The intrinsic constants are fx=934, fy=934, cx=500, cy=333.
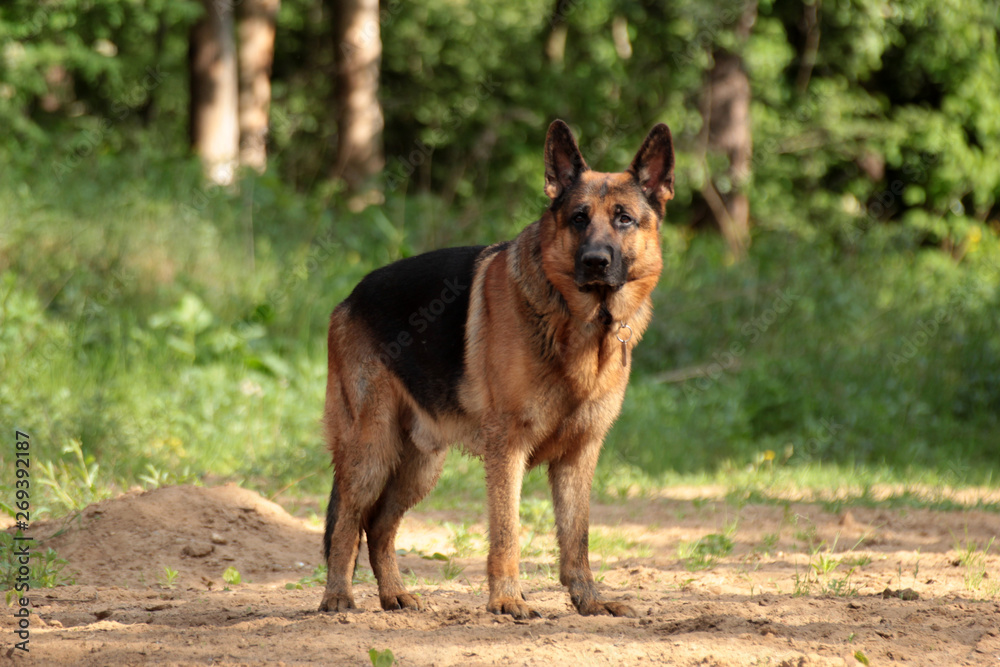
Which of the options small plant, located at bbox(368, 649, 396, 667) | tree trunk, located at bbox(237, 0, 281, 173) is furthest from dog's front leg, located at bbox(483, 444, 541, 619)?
tree trunk, located at bbox(237, 0, 281, 173)

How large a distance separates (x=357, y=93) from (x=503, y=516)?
11.4 m

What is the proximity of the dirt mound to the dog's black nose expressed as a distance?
2571 millimetres

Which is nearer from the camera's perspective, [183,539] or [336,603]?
[336,603]

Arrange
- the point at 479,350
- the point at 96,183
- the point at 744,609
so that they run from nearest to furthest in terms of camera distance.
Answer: the point at 744,609 → the point at 479,350 → the point at 96,183

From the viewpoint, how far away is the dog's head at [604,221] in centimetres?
411

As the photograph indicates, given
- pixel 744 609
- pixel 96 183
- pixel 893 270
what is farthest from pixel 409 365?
pixel 893 270

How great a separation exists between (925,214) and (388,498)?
1503 centimetres

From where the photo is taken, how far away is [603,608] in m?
4.25

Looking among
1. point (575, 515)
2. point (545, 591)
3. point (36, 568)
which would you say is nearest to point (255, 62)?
point (36, 568)

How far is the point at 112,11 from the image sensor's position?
1160 cm

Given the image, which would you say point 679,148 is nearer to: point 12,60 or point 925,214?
point 925,214

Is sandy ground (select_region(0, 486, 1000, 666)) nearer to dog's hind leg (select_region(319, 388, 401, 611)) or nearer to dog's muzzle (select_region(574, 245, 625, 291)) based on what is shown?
dog's hind leg (select_region(319, 388, 401, 611))

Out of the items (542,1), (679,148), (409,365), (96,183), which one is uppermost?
(542,1)

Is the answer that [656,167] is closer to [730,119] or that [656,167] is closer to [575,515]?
[575,515]
